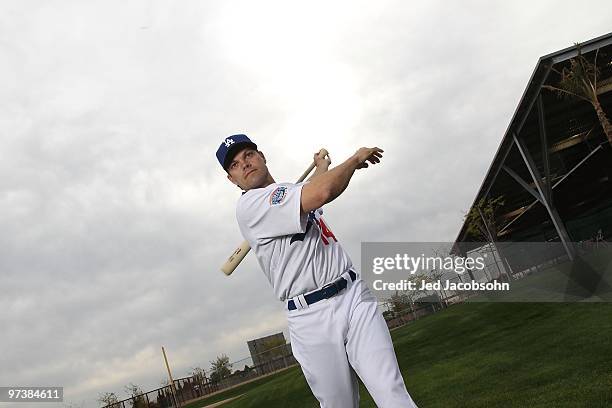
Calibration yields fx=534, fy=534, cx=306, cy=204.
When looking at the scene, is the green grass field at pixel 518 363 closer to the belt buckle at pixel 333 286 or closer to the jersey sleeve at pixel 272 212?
the belt buckle at pixel 333 286

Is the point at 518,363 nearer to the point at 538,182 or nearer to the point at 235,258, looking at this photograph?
the point at 235,258

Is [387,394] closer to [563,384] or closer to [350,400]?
[350,400]

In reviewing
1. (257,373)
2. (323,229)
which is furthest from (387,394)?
(257,373)

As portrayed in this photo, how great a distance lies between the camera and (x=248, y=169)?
3484 mm

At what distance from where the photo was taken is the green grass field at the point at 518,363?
5145 mm

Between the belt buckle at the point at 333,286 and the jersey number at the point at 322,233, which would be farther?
the jersey number at the point at 322,233

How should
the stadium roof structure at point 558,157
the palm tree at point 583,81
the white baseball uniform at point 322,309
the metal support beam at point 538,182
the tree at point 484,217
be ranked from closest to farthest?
1. the white baseball uniform at point 322,309
2. the palm tree at point 583,81
3. the stadium roof structure at point 558,157
4. the metal support beam at point 538,182
5. the tree at point 484,217

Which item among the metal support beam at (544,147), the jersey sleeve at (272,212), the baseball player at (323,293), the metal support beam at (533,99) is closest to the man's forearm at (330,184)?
the baseball player at (323,293)

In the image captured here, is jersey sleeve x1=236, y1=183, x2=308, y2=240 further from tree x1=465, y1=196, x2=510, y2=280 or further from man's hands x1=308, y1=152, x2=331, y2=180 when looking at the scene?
tree x1=465, y1=196, x2=510, y2=280

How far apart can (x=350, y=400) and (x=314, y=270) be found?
0.79m

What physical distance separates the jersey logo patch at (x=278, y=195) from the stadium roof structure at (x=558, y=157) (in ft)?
42.8

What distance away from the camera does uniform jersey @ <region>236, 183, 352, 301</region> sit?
3057 mm

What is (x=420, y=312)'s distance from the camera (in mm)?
36656

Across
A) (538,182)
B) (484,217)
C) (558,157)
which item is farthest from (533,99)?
(484,217)
